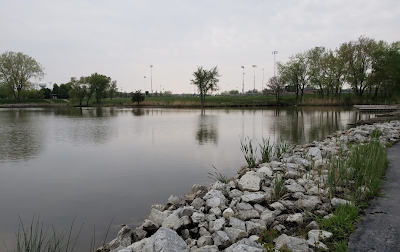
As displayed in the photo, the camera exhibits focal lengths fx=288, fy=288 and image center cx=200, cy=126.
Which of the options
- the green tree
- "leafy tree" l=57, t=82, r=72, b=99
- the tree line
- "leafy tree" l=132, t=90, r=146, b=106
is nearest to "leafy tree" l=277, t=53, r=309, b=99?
the tree line

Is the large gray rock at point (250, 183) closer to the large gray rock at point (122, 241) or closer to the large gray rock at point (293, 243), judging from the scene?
the large gray rock at point (293, 243)

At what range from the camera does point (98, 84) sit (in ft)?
242

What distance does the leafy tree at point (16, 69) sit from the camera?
70562 mm

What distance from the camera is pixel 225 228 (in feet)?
14.6

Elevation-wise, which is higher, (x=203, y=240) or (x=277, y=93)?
(x=277, y=93)

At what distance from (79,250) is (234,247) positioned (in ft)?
8.89

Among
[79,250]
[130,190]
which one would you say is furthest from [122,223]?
[130,190]

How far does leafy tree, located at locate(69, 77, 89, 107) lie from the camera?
71938 millimetres

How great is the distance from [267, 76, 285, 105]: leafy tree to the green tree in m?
41.4

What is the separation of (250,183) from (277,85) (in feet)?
194

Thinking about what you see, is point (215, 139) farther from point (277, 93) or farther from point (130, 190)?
point (277, 93)

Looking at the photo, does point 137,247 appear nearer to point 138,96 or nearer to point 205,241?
point 205,241

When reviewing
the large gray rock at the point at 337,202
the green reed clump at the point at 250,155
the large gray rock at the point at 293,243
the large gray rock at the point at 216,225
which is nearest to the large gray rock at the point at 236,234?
the large gray rock at the point at 216,225

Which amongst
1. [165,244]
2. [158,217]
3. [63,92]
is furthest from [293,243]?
[63,92]
